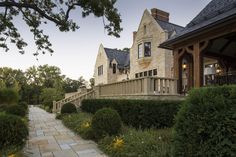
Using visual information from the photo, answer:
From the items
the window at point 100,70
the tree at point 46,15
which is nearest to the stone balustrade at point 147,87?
the tree at point 46,15

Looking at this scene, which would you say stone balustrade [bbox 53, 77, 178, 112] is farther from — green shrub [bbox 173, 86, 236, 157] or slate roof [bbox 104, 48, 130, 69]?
slate roof [bbox 104, 48, 130, 69]

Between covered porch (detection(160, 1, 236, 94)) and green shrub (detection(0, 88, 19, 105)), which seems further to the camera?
green shrub (detection(0, 88, 19, 105))

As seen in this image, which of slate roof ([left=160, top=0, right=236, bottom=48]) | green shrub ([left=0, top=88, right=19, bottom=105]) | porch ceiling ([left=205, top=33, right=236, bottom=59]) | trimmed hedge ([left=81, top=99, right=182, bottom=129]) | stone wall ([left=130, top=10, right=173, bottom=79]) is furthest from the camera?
green shrub ([left=0, top=88, right=19, bottom=105])

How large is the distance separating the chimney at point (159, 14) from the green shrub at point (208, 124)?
21.0m

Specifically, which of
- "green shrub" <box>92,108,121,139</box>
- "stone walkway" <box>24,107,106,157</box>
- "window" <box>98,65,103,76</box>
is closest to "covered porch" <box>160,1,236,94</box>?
"green shrub" <box>92,108,121,139</box>

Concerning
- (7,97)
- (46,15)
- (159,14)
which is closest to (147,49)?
(159,14)

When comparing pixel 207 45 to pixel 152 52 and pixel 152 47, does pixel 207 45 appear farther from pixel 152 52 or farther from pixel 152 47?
pixel 152 47

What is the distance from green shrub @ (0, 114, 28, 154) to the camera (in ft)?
21.5

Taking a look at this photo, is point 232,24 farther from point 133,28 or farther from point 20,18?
point 133,28

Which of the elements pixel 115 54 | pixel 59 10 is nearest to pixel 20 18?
pixel 59 10

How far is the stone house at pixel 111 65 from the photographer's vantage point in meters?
31.8

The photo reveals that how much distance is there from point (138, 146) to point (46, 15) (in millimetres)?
8554

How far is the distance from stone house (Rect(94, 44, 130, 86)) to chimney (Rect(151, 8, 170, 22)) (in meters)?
8.64

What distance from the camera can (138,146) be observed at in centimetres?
620
